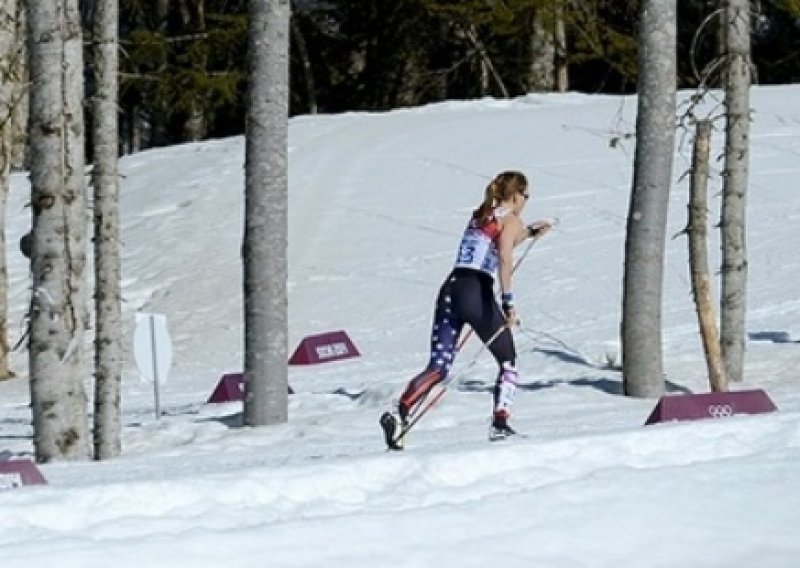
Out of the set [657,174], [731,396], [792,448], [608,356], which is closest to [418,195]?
[608,356]

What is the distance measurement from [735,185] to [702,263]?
1.27 m

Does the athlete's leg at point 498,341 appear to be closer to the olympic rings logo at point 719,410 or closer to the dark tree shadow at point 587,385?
the olympic rings logo at point 719,410

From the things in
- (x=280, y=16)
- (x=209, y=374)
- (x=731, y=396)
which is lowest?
(x=209, y=374)

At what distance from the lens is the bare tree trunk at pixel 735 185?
49.4 feet

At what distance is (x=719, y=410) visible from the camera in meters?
11.0

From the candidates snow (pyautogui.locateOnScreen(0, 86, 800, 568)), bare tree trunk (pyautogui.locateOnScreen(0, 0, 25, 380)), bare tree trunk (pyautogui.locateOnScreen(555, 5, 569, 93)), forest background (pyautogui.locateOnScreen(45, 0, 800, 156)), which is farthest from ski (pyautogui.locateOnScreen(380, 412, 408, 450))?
bare tree trunk (pyautogui.locateOnScreen(555, 5, 569, 93))

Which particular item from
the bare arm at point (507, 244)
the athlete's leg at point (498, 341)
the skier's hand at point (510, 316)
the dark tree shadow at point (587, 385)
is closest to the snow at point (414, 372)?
the dark tree shadow at point (587, 385)

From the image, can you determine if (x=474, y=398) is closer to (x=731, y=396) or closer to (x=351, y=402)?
(x=351, y=402)

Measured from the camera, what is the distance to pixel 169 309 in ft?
76.9

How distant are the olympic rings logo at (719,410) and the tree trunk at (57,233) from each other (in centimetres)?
410

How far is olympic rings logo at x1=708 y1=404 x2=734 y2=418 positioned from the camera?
11.0 meters

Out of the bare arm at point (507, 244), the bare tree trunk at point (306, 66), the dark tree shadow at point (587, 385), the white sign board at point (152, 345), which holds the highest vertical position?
the bare tree trunk at point (306, 66)

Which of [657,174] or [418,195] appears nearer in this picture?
[657,174]

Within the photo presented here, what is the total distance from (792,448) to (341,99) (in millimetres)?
34442
